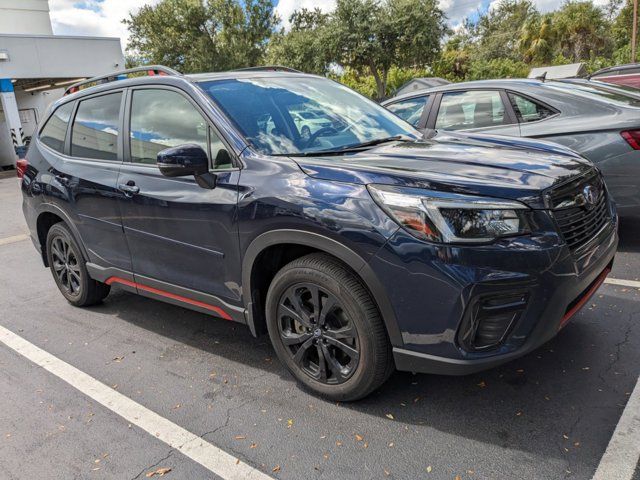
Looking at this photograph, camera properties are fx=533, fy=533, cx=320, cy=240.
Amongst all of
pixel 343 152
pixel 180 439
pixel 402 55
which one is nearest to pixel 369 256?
pixel 343 152

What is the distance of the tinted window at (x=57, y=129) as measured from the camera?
14.7 ft

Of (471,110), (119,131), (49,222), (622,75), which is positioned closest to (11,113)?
(49,222)

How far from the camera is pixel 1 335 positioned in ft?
14.0

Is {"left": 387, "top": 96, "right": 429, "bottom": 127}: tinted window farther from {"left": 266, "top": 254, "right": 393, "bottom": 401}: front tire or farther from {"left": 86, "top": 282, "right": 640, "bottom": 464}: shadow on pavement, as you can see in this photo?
{"left": 266, "top": 254, "right": 393, "bottom": 401}: front tire

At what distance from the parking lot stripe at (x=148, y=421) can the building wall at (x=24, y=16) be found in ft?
127

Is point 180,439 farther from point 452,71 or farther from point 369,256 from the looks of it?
point 452,71

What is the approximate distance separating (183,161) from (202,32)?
37931 millimetres

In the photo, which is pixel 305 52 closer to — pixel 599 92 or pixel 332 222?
pixel 599 92

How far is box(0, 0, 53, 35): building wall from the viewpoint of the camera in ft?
115

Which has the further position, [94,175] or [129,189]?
[94,175]

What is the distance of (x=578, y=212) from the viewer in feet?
8.72

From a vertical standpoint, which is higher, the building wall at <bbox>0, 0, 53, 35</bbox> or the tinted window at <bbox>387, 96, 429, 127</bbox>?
the building wall at <bbox>0, 0, 53, 35</bbox>

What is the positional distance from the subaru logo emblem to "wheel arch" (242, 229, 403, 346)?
1217mm

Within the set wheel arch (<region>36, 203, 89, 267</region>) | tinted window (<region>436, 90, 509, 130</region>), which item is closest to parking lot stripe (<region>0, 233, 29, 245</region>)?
wheel arch (<region>36, 203, 89, 267</region>)
